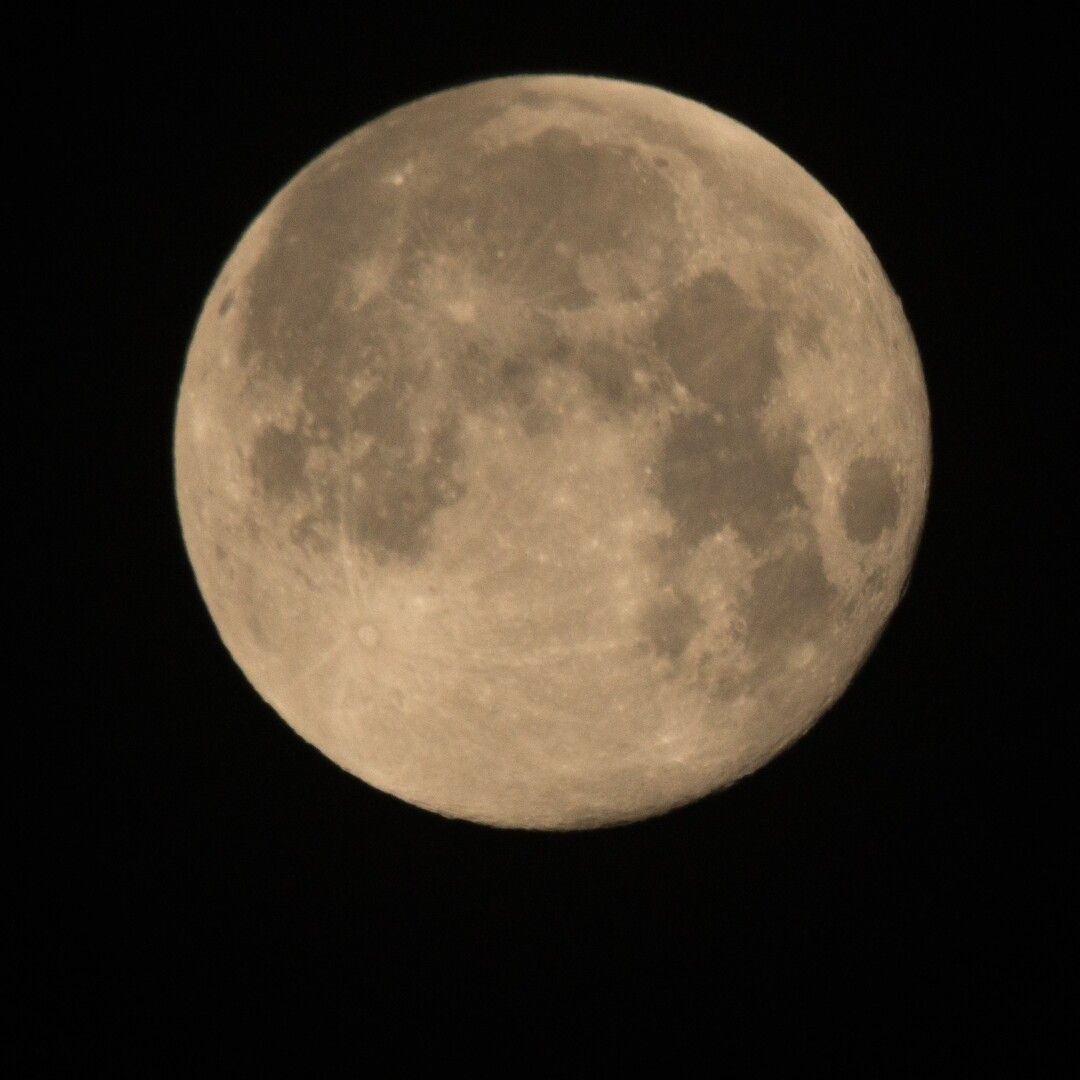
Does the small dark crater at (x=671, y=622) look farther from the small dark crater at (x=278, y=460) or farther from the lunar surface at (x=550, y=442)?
the small dark crater at (x=278, y=460)

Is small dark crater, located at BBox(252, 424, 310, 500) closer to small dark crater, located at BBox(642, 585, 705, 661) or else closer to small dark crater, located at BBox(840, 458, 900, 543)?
small dark crater, located at BBox(642, 585, 705, 661)

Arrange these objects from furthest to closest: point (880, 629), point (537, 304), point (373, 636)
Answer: point (880, 629) < point (373, 636) < point (537, 304)

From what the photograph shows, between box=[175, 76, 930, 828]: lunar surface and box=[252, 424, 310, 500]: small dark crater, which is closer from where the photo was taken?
box=[175, 76, 930, 828]: lunar surface

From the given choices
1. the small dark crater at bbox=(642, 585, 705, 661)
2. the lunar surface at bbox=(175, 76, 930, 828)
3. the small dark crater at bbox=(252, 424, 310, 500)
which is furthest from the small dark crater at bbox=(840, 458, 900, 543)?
the small dark crater at bbox=(252, 424, 310, 500)

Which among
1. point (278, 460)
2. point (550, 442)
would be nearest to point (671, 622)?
point (550, 442)

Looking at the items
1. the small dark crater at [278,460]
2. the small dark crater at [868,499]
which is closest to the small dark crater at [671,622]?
the small dark crater at [868,499]

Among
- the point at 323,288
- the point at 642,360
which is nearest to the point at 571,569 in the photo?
the point at 642,360

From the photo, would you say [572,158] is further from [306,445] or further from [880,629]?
[880,629]

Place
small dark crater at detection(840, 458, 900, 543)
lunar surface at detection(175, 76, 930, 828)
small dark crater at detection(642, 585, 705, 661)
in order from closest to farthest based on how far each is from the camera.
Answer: lunar surface at detection(175, 76, 930, 828) → small dark crater at detection(642, 585, 705, 661) → small dark crater at detection(840, 458, 900, 543)
